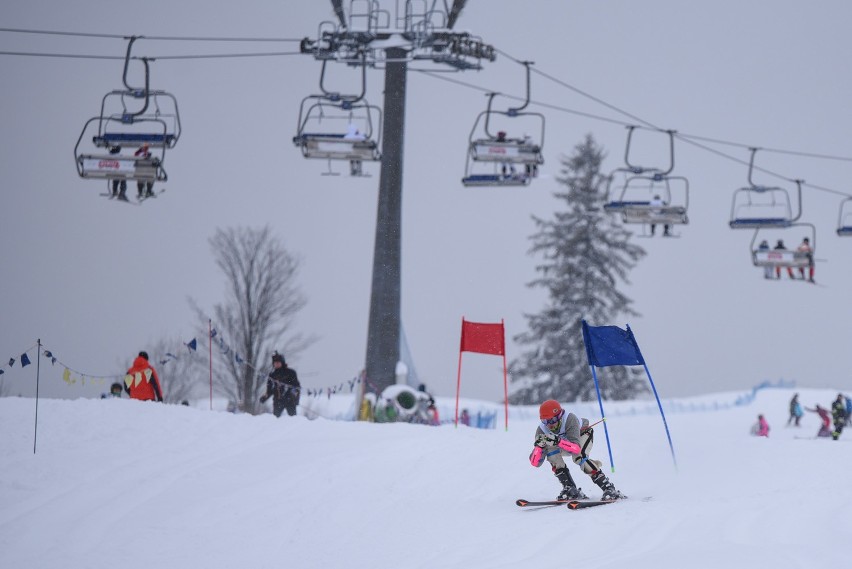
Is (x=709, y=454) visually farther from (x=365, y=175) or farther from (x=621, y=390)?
(x=621, y=390)

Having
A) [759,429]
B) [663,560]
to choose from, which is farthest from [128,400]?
[759,429]

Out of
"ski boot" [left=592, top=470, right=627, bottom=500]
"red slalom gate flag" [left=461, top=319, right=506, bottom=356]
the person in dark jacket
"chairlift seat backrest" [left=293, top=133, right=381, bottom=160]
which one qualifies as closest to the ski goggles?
"ski boot" [left=592, top=470, right=627, bottom=500]

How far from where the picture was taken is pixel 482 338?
72.2 ft

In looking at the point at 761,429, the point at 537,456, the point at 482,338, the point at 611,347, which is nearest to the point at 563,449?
the point at 537,456

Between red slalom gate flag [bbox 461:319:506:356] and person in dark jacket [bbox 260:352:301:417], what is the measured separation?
3.22 meters

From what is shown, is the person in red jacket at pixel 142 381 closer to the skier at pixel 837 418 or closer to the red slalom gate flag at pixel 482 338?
the red slalom gate flag at pixel 482 338

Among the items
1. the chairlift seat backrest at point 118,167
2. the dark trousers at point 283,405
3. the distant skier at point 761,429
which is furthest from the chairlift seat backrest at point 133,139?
the distant skier at point 761,429

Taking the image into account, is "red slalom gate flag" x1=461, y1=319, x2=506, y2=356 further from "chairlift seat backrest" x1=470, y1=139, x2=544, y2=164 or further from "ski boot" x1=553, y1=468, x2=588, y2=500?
"ski boot" x1=553, y1=468, x2=588, y2=500

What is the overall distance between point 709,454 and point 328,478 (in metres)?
6.27

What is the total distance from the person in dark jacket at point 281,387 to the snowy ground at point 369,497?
1035 mm

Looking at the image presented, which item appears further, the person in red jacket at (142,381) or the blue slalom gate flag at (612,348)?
the person in red jacket at (142,381)

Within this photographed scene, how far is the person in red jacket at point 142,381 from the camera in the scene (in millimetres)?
20922

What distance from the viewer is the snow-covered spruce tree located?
54.0 m

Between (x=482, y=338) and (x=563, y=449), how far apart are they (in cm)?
838
